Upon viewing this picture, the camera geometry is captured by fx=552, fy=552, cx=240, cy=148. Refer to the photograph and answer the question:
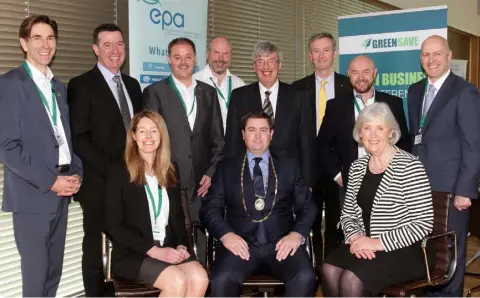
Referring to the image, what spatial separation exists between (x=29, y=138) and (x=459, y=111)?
8.62 feet

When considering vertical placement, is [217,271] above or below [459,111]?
below

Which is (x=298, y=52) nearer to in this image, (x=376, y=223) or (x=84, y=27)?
(x=84, y=27)

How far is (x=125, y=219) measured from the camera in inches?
122

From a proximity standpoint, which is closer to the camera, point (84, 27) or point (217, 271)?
point (217, 271)

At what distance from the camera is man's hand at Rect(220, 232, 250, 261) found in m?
3.15

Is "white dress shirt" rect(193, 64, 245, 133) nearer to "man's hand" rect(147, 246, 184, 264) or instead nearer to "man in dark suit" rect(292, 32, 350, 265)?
"man in dark suit" rect(292, 32, 350, 265)

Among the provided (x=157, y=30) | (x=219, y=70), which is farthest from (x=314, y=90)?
(x=157, y=30)

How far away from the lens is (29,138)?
299cm

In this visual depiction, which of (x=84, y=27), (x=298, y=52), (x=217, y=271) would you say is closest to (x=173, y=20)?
A: (x=84, y=27)

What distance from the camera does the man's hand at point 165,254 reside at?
3.02 m

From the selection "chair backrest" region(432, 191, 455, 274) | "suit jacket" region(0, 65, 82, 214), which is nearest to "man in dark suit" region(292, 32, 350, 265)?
"chair backrest" region(432, 191, 455, 274)

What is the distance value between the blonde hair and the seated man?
36cm

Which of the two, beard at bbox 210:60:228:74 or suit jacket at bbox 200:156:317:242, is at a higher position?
beard at bbox 210:60:228:74

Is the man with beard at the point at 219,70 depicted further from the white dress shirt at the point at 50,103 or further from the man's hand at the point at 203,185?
the white dress shirt at the point at 50,103
